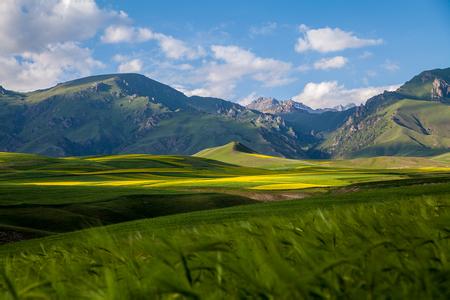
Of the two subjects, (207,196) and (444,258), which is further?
(207,196)

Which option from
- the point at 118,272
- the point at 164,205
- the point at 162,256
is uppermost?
the point at 162,256

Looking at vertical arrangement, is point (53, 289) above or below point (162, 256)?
below

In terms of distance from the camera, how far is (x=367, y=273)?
2762 millimetres

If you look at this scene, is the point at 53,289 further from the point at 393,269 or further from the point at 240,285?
the point at 393,269

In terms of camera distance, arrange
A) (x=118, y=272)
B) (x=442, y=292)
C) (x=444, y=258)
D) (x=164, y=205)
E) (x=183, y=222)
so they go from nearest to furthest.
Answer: (x=442, y=292) < (x=444, y=258) < (x=118, y=272) < (x=183, y=222) < (x=164, y=205)

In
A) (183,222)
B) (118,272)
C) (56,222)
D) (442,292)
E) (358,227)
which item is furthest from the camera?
(56,222)

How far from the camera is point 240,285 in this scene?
300cm

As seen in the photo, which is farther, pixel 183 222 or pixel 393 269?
pixel 183 222

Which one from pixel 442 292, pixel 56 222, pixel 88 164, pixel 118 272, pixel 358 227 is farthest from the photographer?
pixel 88 164

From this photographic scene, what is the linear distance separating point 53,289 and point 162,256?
2.82 feet

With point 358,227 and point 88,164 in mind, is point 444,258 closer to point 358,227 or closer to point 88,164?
point 358,227

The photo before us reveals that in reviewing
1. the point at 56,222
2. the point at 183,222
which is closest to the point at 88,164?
the point at 56,222

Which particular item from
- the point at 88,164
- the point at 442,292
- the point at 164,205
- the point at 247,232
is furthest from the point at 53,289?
the point at 88,164

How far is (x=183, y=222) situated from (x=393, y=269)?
29.6 m
